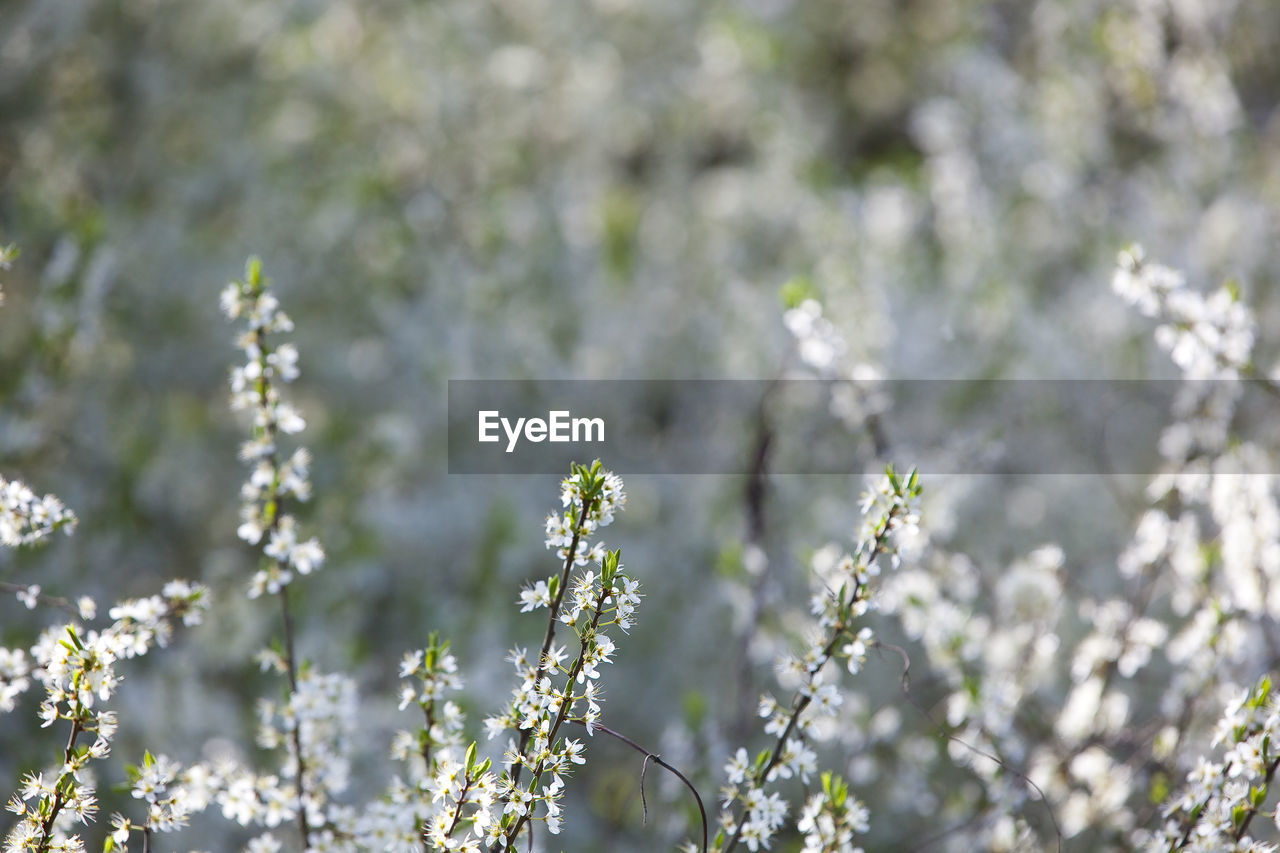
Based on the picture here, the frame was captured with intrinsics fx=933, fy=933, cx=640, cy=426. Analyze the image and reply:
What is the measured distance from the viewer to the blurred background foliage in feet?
9.64

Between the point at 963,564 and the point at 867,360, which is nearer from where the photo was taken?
the point at 963,564

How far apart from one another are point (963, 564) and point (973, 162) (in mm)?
2529

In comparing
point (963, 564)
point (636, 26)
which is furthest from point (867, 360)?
point (636, 26)

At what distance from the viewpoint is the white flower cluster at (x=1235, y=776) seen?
138cm

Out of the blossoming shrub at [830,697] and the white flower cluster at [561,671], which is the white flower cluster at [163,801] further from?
the white flower cluster at [561,671]

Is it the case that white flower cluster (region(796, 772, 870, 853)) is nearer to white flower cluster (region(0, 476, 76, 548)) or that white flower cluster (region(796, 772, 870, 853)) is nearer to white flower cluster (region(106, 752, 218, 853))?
white flower cluster (region(106, 752, 218, 853))

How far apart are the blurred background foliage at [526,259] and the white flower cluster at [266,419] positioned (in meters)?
1.17

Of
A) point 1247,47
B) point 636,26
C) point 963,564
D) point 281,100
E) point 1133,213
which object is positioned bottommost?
point 963,564

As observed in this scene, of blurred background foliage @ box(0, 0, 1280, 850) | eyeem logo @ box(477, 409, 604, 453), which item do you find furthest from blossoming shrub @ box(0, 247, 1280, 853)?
eyeem logo @ box(477, 409, 604, 453)

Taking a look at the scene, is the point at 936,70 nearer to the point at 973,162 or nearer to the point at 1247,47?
the point at 973,162

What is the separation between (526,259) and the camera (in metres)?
3.91

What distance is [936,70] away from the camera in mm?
4906

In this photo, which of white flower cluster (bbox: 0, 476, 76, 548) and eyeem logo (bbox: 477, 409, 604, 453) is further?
eyeem logo (bbox: 477, 409, 604, 453)

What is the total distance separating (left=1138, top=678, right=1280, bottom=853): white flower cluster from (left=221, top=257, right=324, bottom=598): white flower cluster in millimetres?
1476
